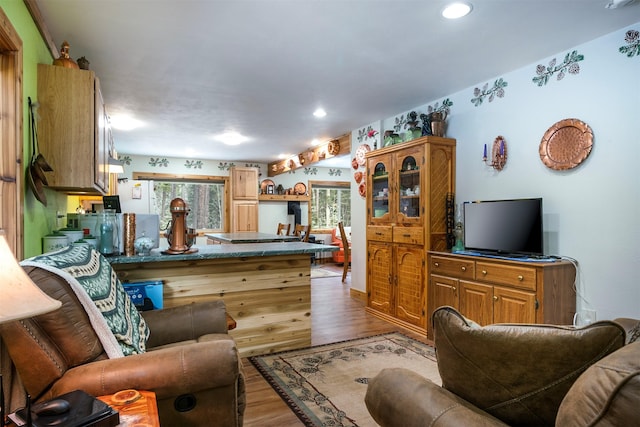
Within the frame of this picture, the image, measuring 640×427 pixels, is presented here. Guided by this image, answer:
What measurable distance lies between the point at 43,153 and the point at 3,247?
1.50 meters

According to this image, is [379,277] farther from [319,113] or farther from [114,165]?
A: [114,165]

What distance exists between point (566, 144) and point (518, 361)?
2522 mm

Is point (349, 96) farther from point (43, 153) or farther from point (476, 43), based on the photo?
point (43, 153)

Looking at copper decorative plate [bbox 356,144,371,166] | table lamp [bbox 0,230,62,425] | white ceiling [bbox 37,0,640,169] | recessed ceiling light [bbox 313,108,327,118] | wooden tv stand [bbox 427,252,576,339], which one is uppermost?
white ceiling [bbox 37,0,640,169]

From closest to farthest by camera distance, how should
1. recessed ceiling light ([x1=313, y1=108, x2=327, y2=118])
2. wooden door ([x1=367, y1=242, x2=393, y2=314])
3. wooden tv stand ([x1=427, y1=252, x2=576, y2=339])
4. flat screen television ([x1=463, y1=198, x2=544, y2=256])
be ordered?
wooden tv stand ([x1=427, y1=252, x2=576, y2=339]) → flat screen television ([x1=463, y1=198, x2=544, y2=256]) → wooden door ([x1=367, y1=242, x2=393, y2=314]) → recessed ceiling light ([x1=313, y1=108, x2=327, y2=118])

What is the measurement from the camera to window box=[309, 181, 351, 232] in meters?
9.63

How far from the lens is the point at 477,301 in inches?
122

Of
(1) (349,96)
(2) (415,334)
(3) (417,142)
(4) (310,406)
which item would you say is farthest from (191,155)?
(4) (310,406)

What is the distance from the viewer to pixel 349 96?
382 centimetres

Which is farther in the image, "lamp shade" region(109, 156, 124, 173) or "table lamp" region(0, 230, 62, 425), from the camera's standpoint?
"lamp shade" region(109, 156, 124, 173)

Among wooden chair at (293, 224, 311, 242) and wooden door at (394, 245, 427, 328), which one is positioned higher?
wooden chair at (293, 224, 311, 242)

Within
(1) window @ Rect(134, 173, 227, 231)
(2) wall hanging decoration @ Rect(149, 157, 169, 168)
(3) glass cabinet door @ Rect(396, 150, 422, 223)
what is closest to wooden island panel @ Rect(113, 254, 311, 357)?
(3) glass cabinet door @ Rect(396, 150, 422, 223)

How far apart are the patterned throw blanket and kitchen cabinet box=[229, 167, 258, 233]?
245 inches

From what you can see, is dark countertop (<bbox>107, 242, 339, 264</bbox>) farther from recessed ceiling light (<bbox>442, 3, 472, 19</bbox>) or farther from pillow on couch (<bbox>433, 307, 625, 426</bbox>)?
pillow on couch (<bbox>433, 307, 625, 426</bbox>)
